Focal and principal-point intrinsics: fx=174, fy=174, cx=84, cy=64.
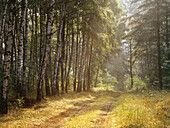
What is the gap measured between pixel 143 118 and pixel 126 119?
2.32 feet

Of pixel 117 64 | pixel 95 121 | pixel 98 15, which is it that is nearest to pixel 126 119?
pixel 95 121

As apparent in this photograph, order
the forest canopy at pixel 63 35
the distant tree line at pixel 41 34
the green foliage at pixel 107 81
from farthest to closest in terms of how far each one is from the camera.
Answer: the green foliage at pixel 107 81 → the forest canopy at pixel 63 35 → the distant tree line at pixel 41 34

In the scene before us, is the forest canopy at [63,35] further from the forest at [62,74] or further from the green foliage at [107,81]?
the green foliage at [107,81]

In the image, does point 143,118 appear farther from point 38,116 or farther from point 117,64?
point 117,64

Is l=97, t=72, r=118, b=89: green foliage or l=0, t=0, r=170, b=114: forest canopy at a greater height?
l=0, t=0, r=170, b=114: forest canopy

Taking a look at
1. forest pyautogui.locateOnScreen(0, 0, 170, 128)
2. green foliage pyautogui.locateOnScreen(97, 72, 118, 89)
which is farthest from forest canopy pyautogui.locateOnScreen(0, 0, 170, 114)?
green foliage pyautogui.locateOnScreen(97, 72, 118, 89)

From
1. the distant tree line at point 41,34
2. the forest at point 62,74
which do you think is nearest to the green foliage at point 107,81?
the forest at point 62,74

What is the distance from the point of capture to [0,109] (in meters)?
8.90

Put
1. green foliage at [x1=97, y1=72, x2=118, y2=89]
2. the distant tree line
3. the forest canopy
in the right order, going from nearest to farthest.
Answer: the distant tree line, the forest canopy, green foliage at [x1=97, y1=72, x2=118, y2=89]

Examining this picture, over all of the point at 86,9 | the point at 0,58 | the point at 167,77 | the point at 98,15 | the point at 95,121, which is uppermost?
the point at 86,9

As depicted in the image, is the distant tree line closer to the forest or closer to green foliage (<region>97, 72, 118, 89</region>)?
the forest

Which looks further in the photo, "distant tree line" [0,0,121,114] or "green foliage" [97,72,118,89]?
"green foliage" [97,72,118,89]

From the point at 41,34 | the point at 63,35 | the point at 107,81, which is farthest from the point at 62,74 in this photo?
the point at 107,81

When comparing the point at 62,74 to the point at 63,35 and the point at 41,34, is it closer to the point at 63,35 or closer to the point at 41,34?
the point at 63,35
